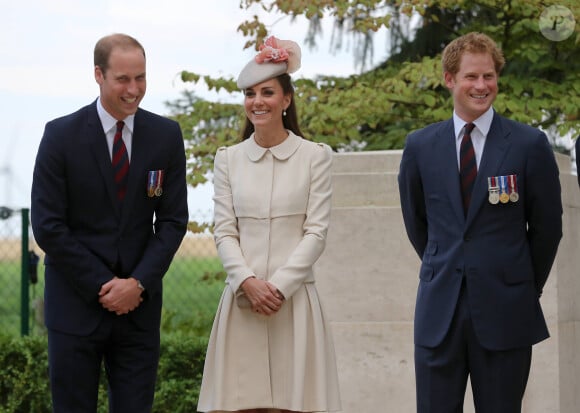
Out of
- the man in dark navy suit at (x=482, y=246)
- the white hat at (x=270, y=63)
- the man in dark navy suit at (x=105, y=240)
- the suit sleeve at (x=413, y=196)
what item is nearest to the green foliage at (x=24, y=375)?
the man in dark navy suit at (x=105, y=240)

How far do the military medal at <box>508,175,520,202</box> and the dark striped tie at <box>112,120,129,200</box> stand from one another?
156 cm

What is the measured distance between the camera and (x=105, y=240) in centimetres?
466

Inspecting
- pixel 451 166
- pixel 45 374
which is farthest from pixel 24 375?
pixel 451 166

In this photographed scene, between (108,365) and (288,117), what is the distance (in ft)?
4.72

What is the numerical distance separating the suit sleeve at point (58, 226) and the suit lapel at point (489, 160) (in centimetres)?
150

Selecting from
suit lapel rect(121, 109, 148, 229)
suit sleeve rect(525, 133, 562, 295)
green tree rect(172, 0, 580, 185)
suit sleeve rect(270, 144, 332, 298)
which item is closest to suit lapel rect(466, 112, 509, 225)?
suit sleeve rect(525, 133, 562, 295)

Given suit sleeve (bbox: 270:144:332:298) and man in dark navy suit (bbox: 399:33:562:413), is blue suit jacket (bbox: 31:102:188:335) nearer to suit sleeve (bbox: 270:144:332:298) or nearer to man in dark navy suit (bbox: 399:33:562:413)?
suit sleeve (bbox: 270:144:332:298)

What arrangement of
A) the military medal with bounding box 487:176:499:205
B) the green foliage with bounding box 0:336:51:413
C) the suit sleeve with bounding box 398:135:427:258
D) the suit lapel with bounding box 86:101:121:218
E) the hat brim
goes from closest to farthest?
the military medal with bounding box 487:176:499:205 < the suit lapel with bounding box 86:101:121:218 < the suit sleeve with bounding box 398:135:427:258 < the hat brim < the green foliage with bounding box 0:336:51:413

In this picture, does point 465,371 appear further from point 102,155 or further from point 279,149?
point 102,155

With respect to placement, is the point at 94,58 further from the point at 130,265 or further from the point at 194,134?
the point at 194,134

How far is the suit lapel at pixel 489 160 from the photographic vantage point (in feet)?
15.0

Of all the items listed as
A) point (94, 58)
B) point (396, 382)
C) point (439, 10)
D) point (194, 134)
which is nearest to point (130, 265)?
point (94, 58)

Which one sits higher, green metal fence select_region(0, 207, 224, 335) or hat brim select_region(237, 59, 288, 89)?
hat brim select_region(237, 59, 288, 89)

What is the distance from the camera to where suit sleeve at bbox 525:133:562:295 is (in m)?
4.61
